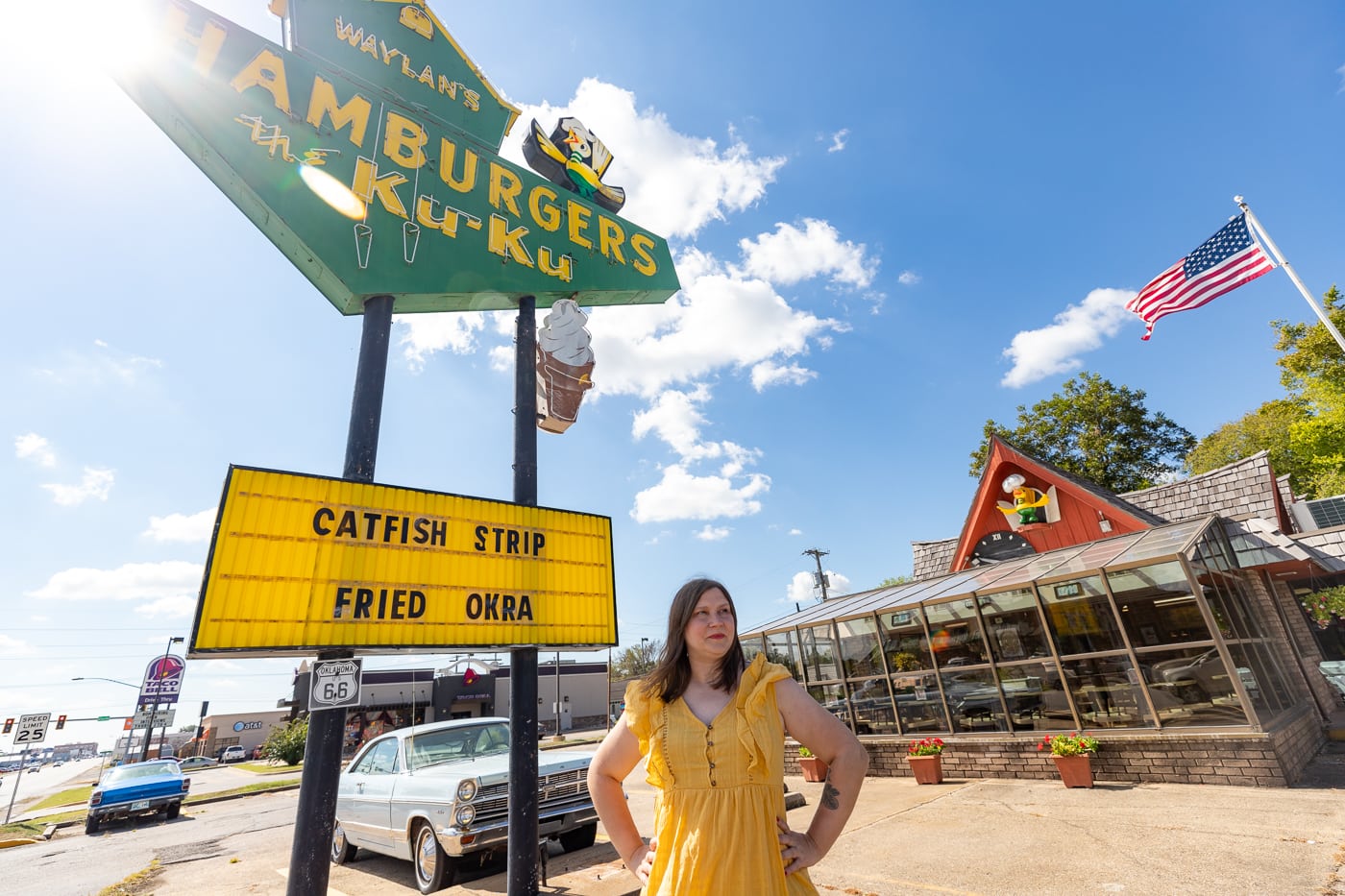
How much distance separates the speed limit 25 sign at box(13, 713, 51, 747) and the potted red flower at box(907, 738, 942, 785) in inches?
933

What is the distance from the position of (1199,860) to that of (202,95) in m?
10.6

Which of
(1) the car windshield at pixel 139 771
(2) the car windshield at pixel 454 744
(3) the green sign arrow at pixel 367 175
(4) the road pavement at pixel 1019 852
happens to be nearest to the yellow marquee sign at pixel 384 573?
(3) the green sign arrow at pixel 367 175

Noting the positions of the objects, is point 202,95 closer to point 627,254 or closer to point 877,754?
point 627,254

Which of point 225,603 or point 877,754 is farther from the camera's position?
point 877,754

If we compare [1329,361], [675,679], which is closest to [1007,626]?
[675,679]

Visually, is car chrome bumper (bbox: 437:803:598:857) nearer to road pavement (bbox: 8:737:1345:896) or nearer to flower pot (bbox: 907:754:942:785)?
road pavement (bbox: 8:737:1345:896)

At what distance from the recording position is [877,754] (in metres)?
10.8

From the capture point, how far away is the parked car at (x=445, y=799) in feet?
19.2

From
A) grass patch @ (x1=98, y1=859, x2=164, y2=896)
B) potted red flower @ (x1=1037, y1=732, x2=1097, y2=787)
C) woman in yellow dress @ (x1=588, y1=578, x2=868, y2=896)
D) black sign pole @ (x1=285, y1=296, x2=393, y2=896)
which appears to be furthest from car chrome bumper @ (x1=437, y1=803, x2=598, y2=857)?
potted red flower @ (x1=1037, y1=732, x2=1097, y2=787)

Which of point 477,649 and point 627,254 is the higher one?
point 627,254

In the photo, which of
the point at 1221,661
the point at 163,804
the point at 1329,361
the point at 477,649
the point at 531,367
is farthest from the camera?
the point at 1329,361

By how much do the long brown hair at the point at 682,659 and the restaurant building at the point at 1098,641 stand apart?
865cm

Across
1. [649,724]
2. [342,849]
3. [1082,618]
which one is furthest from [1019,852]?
[342,849]

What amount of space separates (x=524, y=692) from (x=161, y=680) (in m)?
45.6
